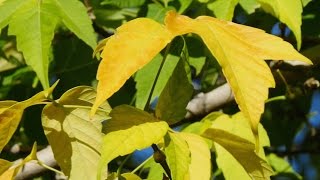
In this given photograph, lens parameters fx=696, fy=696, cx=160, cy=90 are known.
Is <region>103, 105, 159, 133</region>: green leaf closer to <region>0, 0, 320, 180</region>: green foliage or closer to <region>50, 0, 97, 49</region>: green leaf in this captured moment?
<region>0, 0, 320, 180</region>: green foliage

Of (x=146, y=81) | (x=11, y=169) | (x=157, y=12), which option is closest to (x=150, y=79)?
(x=146, y=81)

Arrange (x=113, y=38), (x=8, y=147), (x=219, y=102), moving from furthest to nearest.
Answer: (x=8, y=147), (x=219, y=102), (x=113, y=38)

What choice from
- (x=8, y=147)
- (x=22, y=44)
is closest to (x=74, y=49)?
(x=8, y=147)

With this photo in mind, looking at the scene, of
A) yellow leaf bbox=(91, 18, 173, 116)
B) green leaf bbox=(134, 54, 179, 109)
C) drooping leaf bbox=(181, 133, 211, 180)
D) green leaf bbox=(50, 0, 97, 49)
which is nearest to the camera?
yellow leaf bbox=(91, 18, 173, 116)

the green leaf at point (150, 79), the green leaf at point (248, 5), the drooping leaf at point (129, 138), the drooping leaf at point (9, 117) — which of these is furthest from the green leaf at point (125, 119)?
the green leaf at point (248, 5)

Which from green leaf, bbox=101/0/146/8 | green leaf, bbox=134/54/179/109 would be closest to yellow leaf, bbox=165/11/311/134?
green leaf, bbox=134/54/179/109

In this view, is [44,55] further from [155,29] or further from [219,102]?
[219,102]
